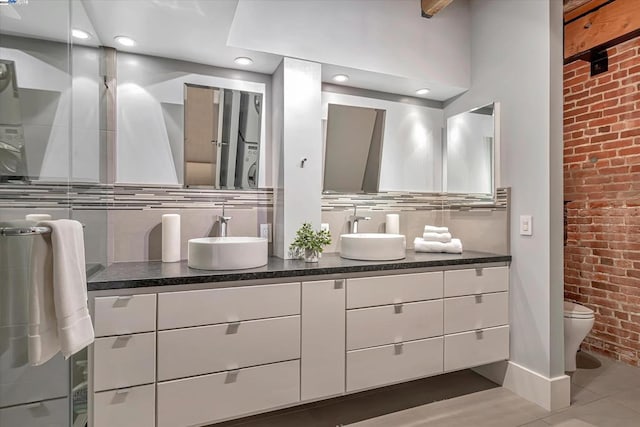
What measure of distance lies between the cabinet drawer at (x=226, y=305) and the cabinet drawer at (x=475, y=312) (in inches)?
39.5

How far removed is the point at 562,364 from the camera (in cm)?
214

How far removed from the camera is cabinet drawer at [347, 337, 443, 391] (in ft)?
6.41

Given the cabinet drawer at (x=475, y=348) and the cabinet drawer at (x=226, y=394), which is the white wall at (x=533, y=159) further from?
the cabinet drawer at (x=226, y=394)

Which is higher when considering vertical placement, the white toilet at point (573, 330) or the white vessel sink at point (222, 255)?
the white vessel sink at point (222, 255)

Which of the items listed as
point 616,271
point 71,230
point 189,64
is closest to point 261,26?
point 189,64

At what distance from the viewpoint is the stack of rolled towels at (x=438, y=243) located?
2445mm

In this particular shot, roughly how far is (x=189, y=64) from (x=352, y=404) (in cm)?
234

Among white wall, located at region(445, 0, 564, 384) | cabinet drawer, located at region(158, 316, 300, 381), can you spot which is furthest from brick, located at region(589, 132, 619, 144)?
cabinet drawer, located at region(158, 316, 300, 381)

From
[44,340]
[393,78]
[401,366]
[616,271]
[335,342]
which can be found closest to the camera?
[44,340]

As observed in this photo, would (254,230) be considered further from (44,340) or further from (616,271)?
(616,271)

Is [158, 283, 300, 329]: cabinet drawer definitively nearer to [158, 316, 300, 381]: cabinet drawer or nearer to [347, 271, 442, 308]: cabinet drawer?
[158, 316, 300, 381]: cabinet drawer

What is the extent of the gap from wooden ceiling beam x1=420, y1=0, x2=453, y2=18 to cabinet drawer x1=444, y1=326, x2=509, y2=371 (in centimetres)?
215

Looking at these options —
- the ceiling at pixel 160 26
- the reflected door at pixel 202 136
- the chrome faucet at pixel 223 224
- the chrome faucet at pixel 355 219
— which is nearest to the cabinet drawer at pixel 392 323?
the chrome faucet at pixel 355 219

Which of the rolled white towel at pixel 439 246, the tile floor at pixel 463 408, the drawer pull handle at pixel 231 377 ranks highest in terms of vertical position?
the rolled white towel at pixel 439 246
